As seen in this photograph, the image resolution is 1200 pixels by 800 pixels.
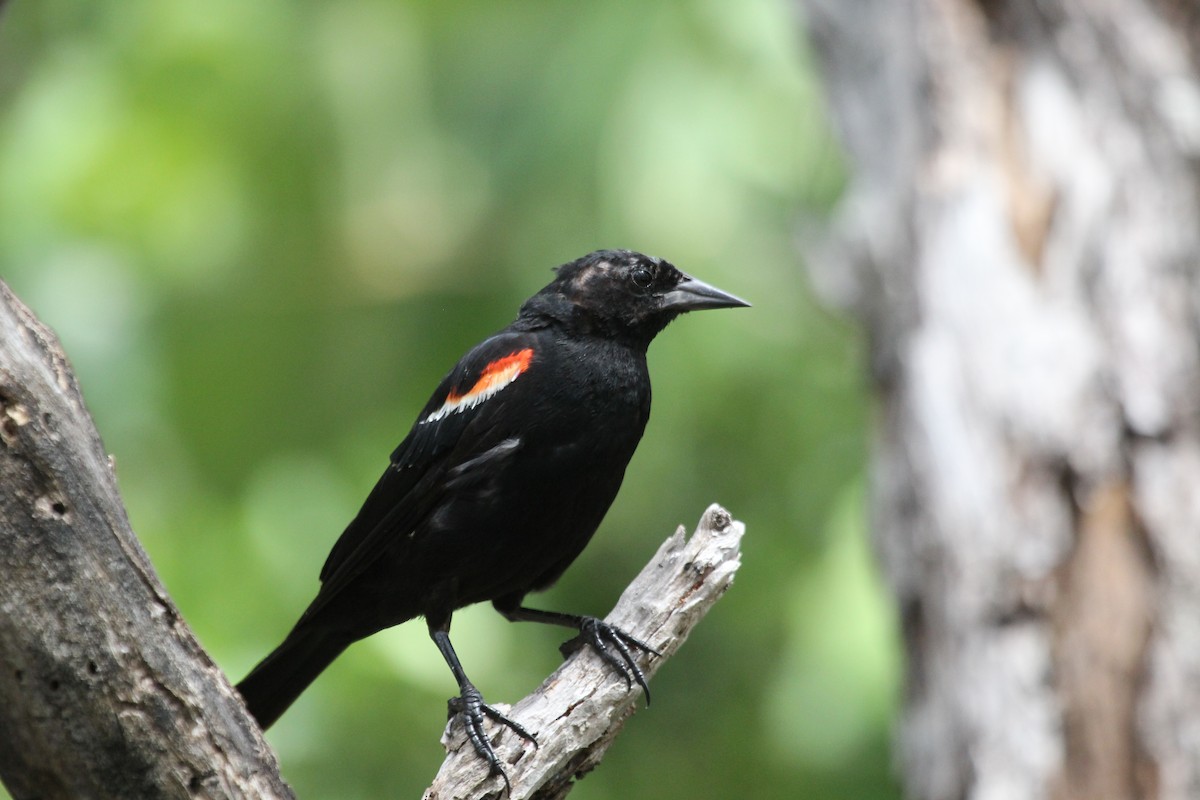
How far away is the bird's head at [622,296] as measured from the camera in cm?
435

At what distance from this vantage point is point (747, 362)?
24.6 ft

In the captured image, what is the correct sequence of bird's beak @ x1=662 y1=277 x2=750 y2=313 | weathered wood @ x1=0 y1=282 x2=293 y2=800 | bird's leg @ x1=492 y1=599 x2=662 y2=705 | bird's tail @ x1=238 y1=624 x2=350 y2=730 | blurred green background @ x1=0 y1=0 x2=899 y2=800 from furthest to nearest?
1. blurred green background @ x1=0 y1=0 x2=899 y2=800
2. bird's beak @ x1=662 y1=277 x2=750 y2=313
3. bird's tail @ x1=238 y1=624 x2=350 y2=730
4. bird's leg @ x1=492 y1=599 x2=662 y2=705
5. weathered wood @ x1=0 y1=282 x2=293 y2=800

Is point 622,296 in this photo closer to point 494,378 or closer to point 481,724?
point 494,378

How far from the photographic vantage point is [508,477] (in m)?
3.95

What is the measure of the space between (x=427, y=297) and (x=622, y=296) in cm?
376

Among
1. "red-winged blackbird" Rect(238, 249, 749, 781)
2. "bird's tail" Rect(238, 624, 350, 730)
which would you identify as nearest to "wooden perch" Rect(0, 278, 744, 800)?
"red-winged blackbird" Rect(238, 249, 749, 781)

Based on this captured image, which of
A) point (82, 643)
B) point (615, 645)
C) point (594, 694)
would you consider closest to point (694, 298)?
point (615, 645)

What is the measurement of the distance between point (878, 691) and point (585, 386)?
341cm

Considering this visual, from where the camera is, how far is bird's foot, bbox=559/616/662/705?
362 centimetres

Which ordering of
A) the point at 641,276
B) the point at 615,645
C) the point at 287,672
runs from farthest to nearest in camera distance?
the point at 641,276 → the point at 287,672 → the point at 615,645

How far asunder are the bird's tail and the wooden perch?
1.19 metres

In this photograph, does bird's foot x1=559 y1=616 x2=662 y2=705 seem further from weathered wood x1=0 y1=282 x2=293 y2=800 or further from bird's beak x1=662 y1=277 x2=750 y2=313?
bird's beak x1=662 y1=277 x2=750 y2=313

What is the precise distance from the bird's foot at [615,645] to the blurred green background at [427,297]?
224 cm

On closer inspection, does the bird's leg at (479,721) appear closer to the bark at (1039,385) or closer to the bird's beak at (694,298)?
the bird's beak at (694,298)
